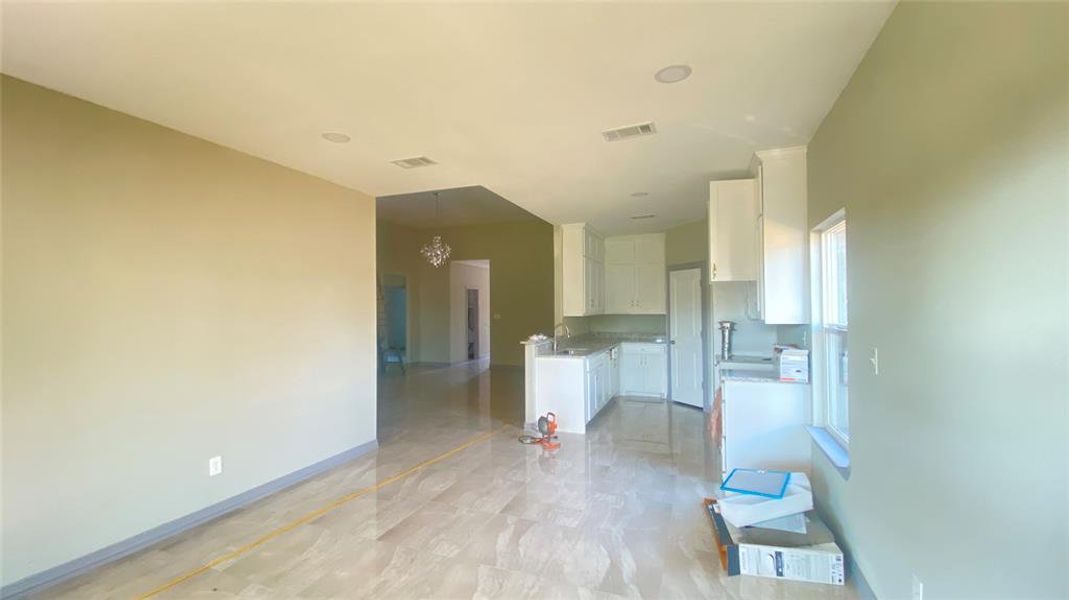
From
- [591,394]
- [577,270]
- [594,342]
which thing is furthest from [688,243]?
[591,394]

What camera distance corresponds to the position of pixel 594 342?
264 inches

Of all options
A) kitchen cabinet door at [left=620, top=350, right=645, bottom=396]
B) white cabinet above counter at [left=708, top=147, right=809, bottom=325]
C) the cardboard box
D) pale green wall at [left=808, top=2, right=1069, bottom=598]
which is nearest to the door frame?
kitchen cabinet door at [left=620, top=350, right=645, bottom=396]

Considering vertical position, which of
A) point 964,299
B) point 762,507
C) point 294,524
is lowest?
point 294,524

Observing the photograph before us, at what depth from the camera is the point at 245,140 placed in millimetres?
3092

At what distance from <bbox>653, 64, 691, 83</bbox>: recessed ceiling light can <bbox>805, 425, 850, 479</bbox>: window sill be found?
224 centimetres

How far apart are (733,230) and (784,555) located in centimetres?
246

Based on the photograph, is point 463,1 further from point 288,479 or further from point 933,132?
point 288,479

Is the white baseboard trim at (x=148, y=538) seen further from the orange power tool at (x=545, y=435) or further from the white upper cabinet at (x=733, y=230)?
the white upper cabinet at (x=733, y=230)

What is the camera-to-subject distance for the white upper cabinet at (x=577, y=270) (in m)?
6.08

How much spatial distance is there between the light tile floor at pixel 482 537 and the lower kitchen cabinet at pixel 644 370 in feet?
6.83

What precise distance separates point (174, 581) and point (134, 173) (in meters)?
2.38

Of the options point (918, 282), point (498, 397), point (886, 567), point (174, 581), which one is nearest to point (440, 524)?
point (174, 581)

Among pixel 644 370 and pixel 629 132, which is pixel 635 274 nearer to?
pixel 644 370

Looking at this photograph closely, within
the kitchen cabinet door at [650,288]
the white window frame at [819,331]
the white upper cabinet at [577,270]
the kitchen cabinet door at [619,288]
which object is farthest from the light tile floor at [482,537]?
the kitchen cabinet door at [619,288]
